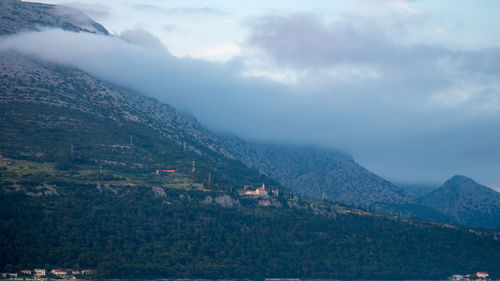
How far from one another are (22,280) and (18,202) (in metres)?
31.7

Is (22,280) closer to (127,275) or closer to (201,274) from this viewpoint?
(127,275)

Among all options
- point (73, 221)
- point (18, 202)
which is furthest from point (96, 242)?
point (18, 202)

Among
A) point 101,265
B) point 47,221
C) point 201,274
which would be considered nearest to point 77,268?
point 101,265

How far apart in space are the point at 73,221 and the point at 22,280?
3003 cm

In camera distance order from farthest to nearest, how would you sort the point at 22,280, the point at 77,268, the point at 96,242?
the point at 96,242 → the point at 77,268 → the point at 22,280

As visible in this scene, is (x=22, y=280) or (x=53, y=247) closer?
(x=22, y=280)

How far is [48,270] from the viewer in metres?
177

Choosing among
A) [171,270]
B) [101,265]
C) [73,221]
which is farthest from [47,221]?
[171,270]

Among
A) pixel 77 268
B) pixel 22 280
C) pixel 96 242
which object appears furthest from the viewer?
pixel 96 242

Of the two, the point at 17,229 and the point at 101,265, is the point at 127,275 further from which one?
the point at 17,229

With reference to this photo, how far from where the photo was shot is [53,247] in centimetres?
18638

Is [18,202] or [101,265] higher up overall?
[18,202]

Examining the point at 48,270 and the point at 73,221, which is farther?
the point at 73,221

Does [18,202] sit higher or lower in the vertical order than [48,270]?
higher
